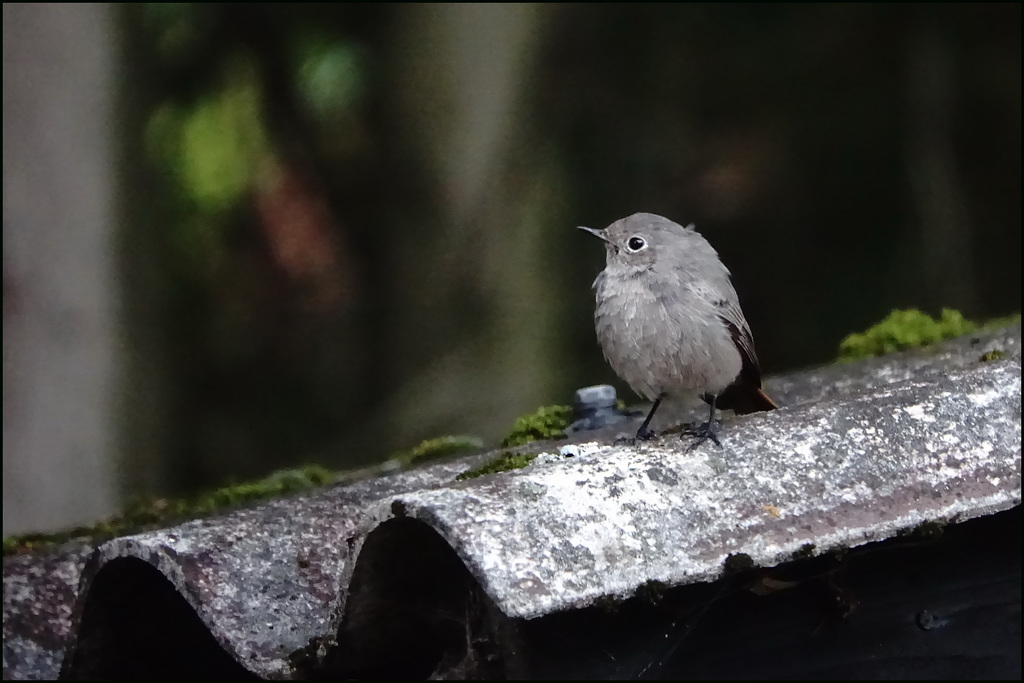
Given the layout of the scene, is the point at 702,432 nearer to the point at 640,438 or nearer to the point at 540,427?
the point at 640,438

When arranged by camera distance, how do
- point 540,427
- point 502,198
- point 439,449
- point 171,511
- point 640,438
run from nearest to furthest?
point 640,438
point 540,427
point 171,511
point 439,449
point 502,198

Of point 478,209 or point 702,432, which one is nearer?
point 702,432

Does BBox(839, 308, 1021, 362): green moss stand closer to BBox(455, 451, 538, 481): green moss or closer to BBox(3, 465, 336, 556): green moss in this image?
BBox(3, 465, 336, 556): green moss

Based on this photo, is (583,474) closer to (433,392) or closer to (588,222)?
(433,392)

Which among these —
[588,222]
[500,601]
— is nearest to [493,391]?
[588,222]

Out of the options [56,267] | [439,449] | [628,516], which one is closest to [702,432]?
[628,516]

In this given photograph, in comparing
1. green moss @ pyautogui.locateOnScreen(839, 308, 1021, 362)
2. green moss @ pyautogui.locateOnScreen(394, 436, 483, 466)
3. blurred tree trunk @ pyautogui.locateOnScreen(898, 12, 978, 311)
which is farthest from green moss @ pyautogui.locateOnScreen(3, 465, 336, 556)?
blurred tree trunk @ pyautogui.locateOnScreen(898, 12, 978, 311)

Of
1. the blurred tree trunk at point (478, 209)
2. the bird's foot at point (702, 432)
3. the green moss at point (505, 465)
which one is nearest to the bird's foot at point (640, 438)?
the bird's foot at point (702, 432)
